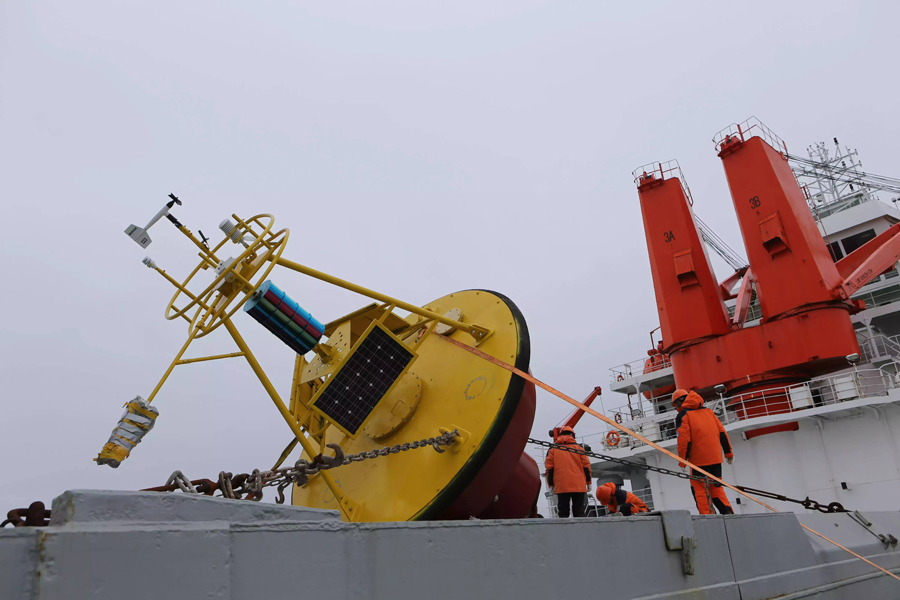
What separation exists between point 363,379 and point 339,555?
3116mm

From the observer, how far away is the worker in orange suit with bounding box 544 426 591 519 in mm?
7305

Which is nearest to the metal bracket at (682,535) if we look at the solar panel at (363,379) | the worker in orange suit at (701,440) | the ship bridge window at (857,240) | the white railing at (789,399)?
the worker in orange suit at (701,440)

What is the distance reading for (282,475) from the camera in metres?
4.19

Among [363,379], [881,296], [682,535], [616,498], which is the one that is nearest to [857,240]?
[881,296]

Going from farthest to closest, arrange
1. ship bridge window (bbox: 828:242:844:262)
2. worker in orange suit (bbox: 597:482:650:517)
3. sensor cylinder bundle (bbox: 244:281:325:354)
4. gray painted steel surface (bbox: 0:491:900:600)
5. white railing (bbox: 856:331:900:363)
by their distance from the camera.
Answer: ship bridge window (bbox: 828:242:844:262)
white railing (bbox: 856:331:900:363)
worker in orange suit (bbox: 597:482:650:517)
sensor cylinder bundle (bbox: 244:281:325:354)
gray painted steel surface (bbox: 0:491:900:600)

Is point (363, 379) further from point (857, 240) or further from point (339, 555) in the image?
point (857, 240)

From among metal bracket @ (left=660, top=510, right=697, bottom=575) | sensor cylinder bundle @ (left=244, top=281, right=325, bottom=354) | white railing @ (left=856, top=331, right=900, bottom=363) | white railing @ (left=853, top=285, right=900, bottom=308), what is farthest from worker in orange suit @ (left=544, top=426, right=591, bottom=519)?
white railing @ (left=853, top=285, right=900, bottom=308)

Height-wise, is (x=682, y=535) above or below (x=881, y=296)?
below

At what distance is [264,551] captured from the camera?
2541 mm

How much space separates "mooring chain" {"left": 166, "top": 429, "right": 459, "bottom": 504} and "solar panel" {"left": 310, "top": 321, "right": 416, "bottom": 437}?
1.99 feet

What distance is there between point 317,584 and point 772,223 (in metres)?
15.2

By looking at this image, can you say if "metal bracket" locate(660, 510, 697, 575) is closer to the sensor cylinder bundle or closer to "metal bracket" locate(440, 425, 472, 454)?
"metal bracket" locate(440, 425, 472, 454)

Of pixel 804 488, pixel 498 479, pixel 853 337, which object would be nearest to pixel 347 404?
pixel 498 479

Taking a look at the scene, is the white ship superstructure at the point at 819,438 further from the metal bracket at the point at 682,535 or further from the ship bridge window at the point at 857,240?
the metal bracket at the point at 682,535
